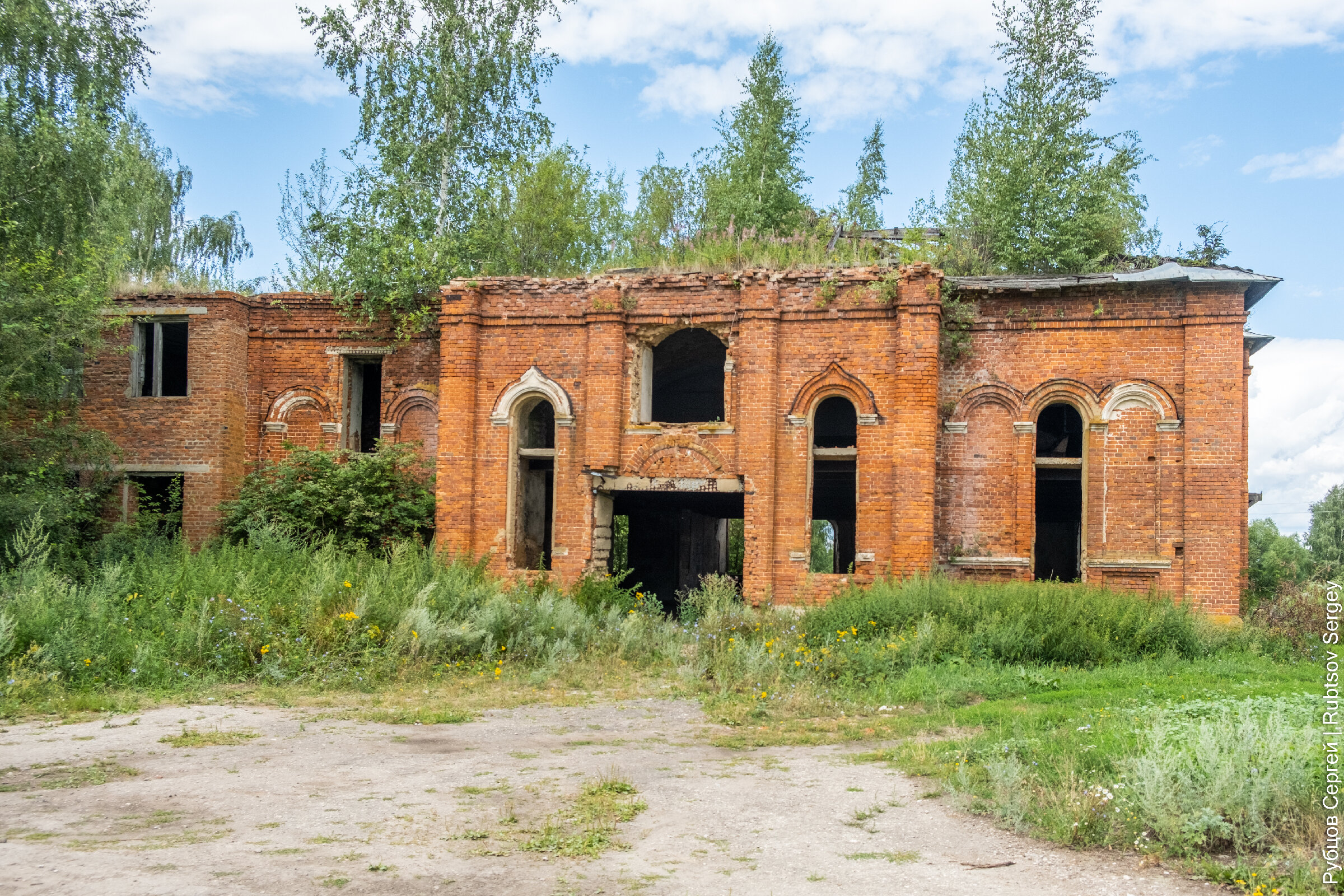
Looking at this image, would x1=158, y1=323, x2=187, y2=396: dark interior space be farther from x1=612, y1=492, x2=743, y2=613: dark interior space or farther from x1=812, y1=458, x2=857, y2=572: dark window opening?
x1=812, y1=458, x2=857, y2=572: dark window opening

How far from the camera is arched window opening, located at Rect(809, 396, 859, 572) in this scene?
53.8 feet

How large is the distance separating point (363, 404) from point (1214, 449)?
49.2ft

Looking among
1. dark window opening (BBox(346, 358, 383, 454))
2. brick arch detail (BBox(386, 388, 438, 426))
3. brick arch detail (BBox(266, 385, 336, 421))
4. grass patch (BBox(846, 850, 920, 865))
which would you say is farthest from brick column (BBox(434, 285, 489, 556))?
grass patch (BBox(846, 850, 920, 865))

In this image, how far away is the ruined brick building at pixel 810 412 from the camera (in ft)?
50.2

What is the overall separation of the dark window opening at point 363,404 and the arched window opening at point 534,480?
9.23ft

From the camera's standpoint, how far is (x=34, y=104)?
683 inches

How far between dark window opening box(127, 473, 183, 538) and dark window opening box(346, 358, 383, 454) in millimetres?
3085

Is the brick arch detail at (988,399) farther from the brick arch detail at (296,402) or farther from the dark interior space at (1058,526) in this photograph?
the brick arch detail at (296,402)

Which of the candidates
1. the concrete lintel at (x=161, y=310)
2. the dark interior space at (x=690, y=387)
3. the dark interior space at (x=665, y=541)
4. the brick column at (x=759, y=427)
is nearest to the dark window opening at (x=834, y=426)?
the dark interior space at (x=665, y=541)

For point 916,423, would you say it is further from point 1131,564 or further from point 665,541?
point 665,541

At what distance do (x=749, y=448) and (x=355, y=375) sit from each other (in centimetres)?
807

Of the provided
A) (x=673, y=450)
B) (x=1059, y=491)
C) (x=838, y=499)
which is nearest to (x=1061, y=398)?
(x=1059, y=491)

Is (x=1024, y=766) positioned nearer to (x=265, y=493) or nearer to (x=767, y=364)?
(x=767, y=364)

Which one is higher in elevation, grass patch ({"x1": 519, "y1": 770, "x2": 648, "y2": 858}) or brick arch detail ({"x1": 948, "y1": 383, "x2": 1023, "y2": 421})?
brick arch detail ({"x1": 948, "y1": 383, "x2": 1023, "y2": 421})
